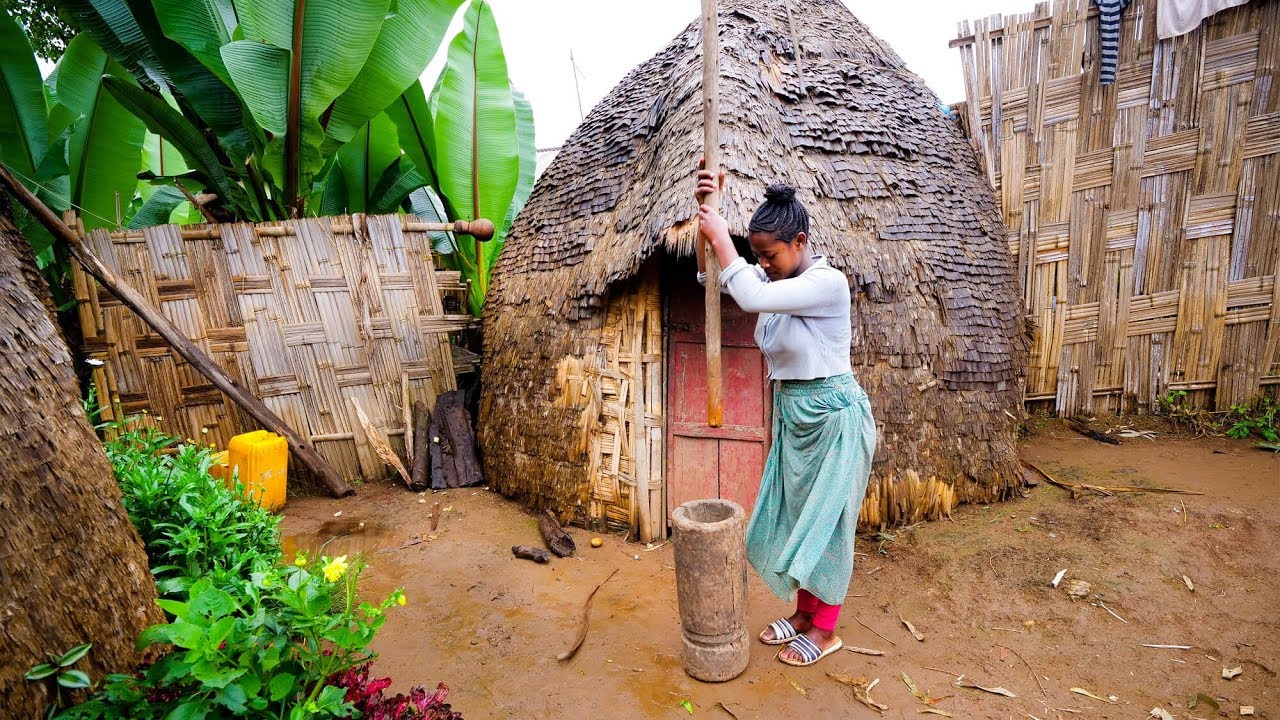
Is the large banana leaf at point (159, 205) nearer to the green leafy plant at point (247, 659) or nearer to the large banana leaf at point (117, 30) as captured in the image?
the large banana leaf at point (117, 30)

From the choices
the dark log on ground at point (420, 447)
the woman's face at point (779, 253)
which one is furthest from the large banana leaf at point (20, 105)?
the woman's face at point (779, 253)

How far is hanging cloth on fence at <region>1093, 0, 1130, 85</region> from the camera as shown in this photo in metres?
4.43

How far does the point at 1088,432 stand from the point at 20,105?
8.23 meters

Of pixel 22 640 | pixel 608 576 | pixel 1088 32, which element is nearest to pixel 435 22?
pixel 608 576

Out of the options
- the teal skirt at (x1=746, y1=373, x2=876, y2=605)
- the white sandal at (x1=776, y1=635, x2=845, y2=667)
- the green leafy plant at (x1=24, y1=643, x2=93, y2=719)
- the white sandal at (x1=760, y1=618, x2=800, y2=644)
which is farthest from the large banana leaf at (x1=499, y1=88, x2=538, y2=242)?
the green leafy plant at (x1=24, y1=643, x2=93, y2=719)

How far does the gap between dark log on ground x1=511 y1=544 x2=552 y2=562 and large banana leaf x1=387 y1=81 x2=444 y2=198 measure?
12.2ft

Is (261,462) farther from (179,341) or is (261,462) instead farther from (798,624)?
(798,624)

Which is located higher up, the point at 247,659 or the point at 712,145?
the point at 712,145

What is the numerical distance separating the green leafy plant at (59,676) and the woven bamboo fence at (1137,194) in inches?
229

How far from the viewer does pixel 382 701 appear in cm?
172

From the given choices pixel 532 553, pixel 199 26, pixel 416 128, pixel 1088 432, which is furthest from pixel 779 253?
pixel 416 128

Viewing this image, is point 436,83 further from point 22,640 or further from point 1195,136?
point 1195,136

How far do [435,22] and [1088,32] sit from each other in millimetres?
4863

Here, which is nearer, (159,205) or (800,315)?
(800,315)
